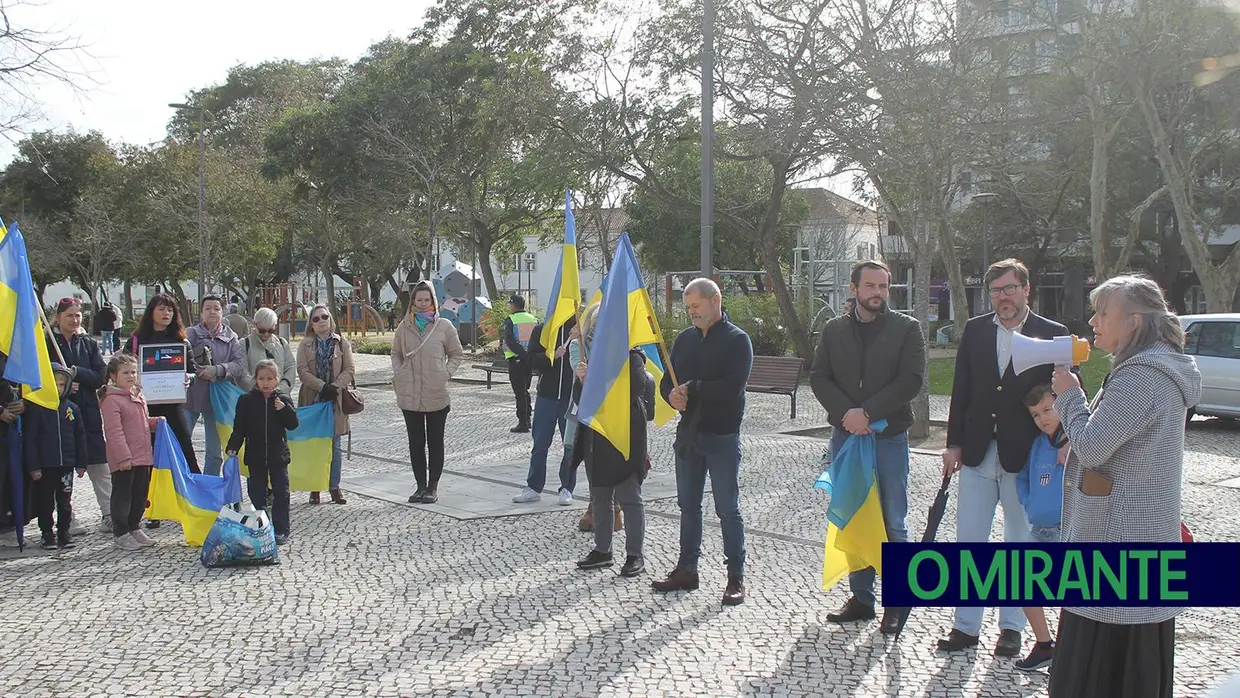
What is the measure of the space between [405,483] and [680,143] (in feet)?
48.8

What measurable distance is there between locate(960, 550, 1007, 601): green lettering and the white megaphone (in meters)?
1.22

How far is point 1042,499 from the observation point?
495 cm

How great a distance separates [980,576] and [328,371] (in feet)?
24.1

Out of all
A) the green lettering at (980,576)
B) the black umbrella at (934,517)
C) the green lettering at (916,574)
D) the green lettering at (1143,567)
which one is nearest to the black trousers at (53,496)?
the black umbrella at (934,517)

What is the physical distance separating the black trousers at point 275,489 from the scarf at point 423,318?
1.86 meters

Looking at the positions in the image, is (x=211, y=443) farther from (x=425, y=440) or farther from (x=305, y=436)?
(x=425, y=440)

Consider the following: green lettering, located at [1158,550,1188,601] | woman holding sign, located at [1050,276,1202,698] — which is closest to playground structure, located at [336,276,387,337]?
woman holding sign, located at [1050,276,1202,698]

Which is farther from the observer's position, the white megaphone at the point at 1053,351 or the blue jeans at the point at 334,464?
the blue jeans at the point at 334,464

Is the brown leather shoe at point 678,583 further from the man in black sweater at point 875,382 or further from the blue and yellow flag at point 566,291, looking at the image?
the blue and yellow flag at point 566,291

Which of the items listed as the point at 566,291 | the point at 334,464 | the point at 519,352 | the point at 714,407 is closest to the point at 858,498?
the point at 714,407

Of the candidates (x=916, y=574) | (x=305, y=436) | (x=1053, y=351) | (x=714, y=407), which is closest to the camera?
(x=916, y=574)

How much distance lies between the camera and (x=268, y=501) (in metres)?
8.38

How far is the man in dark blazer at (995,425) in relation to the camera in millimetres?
5113

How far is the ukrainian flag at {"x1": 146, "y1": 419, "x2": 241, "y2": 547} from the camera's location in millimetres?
7722
